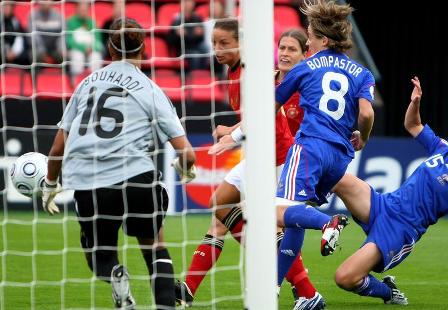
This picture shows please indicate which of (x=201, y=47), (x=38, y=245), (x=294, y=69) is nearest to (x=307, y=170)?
(x=294, y=69)

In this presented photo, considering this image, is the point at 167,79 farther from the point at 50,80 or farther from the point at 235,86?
the point at 235,86

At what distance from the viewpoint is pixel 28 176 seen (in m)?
6.30

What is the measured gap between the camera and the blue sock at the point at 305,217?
6.05 metres

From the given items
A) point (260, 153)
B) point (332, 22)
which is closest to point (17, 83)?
point (332, 22)

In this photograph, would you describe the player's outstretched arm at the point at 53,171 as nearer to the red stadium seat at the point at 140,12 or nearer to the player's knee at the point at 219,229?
the player's knee at the point at 219,229

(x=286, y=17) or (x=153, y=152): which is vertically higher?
(x=286, y=17)

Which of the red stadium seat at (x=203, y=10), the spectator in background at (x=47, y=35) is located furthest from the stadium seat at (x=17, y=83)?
the red stadium seat at (x=203, y=10)

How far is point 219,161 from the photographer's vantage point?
12602mm

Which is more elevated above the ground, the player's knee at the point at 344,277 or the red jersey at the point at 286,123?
the red jersey at the point at 286,123

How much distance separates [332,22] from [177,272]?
2.77 metres

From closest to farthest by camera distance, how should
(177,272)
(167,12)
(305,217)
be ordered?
(305,217)
(177,272)
(167,12)

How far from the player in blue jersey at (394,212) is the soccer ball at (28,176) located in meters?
1.94

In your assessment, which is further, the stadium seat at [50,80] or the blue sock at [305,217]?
the stadium seat at [50,80]

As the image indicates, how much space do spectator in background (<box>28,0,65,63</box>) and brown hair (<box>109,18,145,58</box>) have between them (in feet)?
27.0
